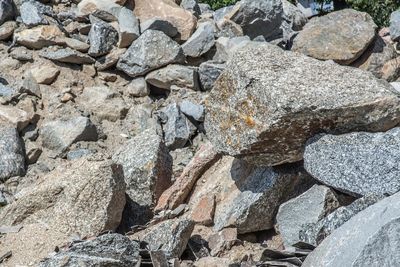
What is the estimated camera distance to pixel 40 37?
8086 mm

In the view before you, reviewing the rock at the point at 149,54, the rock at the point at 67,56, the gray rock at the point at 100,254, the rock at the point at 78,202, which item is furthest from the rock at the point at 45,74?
the gray rock at the point at 100,254

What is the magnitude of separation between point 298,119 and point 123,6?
4.10 m

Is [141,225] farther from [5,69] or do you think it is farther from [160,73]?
[5,69]

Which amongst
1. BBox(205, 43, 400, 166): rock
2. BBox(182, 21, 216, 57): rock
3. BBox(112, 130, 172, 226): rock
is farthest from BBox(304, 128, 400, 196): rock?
BBox(182, 21, 216, 57): rock

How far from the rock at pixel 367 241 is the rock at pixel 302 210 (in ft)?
3.41

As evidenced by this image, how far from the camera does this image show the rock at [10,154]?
6891 millimetres

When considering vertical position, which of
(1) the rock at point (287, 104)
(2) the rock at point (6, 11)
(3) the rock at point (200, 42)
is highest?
(1) the rock at point (287, 104)

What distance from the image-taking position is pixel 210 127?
235 inches

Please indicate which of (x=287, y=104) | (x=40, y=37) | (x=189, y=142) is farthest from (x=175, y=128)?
(x=287, y=104)

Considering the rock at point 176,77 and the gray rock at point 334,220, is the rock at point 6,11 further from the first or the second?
the gray rock at point 334,220

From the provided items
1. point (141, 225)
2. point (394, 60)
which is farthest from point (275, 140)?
point (394, 60)

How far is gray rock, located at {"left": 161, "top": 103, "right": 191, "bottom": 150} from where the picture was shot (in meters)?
7.28

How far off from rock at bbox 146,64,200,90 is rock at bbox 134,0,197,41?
776 mm

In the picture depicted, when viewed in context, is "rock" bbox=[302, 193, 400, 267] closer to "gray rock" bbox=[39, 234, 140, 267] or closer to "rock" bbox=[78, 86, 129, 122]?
→ "gray rock" bbox=[39, 234, 140, 267]
